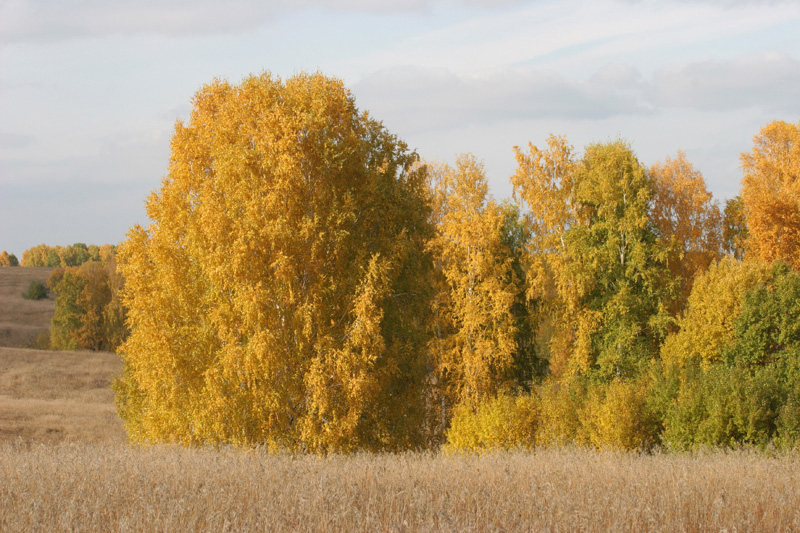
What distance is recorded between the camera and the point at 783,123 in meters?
49.4

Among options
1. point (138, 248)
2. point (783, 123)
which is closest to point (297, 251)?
point (138, 248)

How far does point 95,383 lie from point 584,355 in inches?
1817

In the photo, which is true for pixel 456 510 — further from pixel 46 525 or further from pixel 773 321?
pixel 773 321

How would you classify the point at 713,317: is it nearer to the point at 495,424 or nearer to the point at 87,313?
the point at 495,424

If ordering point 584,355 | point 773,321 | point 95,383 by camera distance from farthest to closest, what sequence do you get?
point 95,383 < point 584,355 < point 773,321

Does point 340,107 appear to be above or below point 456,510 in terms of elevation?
above

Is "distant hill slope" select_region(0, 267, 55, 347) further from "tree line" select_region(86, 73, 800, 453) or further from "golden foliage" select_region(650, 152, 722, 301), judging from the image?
"golden foliage" select_region(650, 152, 722, 301)

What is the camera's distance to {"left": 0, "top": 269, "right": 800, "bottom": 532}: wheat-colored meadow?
Result: 7.48 metres

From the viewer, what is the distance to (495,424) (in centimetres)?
3241

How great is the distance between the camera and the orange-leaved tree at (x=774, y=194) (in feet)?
140

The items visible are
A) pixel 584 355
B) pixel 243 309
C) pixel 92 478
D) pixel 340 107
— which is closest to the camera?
pixel 92 478

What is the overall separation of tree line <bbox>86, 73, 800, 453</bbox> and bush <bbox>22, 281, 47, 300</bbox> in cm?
10166

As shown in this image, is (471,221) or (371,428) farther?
(471,221)

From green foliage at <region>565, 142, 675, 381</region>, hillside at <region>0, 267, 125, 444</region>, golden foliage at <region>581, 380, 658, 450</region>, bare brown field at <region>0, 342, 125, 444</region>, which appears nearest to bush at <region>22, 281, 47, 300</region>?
hillside at <region>0, 267, 125, 444</region>
